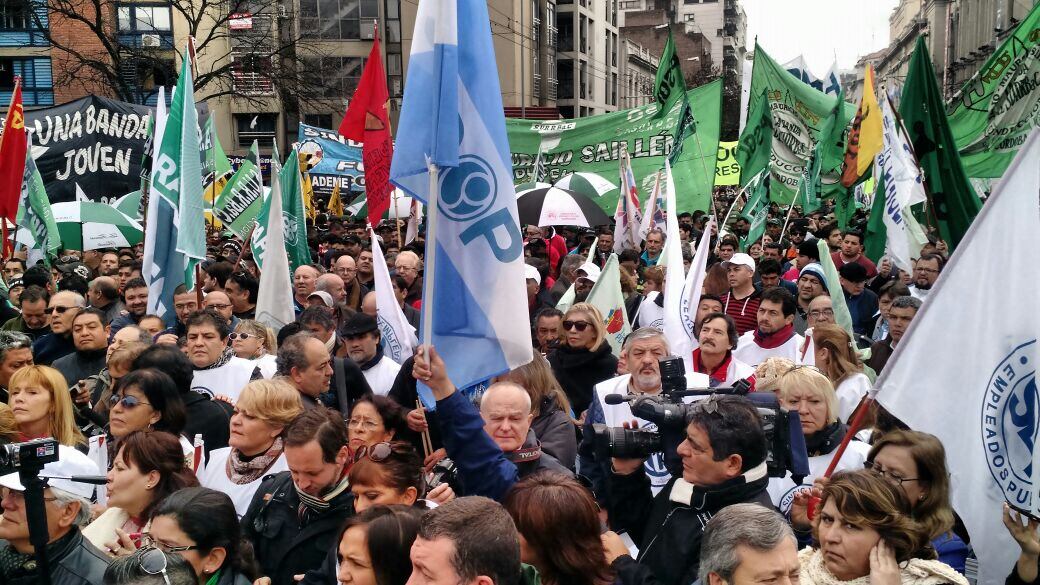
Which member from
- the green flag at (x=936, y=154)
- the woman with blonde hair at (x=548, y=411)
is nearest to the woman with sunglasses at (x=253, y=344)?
the woman with blonde hair at (x=548, y=411)

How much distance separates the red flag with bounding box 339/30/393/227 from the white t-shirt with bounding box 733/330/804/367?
379 centimetres

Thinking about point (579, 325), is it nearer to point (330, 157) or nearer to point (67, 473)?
point (67, 473)

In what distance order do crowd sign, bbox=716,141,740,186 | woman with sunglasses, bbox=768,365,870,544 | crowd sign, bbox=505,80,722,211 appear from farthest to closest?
crowd sign, bbox=716,141,740,186
crowd sign, bbox=505,80,722,211
woman with sunglasses, bbox=768,365,870,544

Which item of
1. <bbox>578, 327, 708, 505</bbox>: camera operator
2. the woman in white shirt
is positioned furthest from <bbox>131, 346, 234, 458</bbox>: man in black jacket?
<bbox>578, 327, 708, 505</bbox>: camera operator

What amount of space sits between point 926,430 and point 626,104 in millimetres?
73627

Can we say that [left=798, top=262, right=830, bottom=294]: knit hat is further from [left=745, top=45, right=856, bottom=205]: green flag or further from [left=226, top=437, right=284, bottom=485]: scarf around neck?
[left=745, top=45, right=856, bottom=205]: green flag

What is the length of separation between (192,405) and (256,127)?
44356 mm

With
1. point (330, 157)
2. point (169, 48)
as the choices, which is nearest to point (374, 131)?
point (330, 157)

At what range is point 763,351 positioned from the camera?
6.59 m

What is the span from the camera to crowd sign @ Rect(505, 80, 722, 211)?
1328 cm

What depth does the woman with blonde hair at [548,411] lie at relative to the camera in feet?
16.0

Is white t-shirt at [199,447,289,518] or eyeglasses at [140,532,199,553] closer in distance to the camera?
eyeglasses at [140,532,199,553]

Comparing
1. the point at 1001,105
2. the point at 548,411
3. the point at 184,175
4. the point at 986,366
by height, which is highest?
the point at 1001,105

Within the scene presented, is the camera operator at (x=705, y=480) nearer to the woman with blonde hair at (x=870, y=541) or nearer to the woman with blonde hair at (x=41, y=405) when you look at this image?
the woman with blonde hair at (x=870, y=541)
